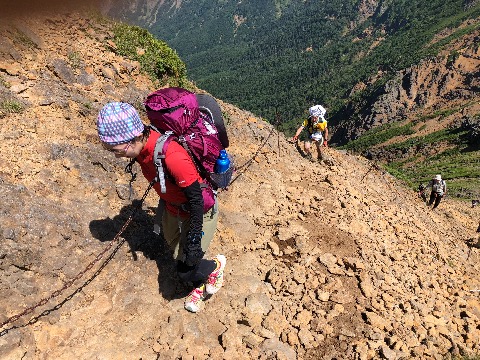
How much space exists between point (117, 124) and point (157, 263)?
2.56 meters

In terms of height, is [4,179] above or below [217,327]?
above

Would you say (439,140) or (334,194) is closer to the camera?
(334,194)

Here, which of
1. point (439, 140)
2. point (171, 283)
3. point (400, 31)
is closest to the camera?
point (171, 283)

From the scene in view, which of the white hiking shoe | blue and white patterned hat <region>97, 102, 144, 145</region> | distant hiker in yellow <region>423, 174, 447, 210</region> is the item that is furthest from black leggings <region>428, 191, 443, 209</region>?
blue and white patterned hat <region>97, 102, 144, 145</region>

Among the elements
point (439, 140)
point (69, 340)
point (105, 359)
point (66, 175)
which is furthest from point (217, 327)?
point (439, 140)

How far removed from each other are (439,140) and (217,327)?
6607 centimetres

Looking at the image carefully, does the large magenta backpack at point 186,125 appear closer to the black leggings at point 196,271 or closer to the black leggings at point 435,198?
the black leggings at point 196,271

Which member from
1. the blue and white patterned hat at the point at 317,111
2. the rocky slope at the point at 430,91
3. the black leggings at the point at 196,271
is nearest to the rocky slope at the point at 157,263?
the black leggings at the point at 196,271

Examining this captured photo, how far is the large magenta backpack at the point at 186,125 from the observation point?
3561 millimetres

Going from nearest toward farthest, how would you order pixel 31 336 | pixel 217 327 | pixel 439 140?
pixel 31 336
pixel 217 327
pixel 439 140

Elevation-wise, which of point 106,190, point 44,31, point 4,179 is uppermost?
point 44,31

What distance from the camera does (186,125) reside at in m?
3.63

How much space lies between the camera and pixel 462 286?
6.71 meters

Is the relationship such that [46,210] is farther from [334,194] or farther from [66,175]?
[334,194]
